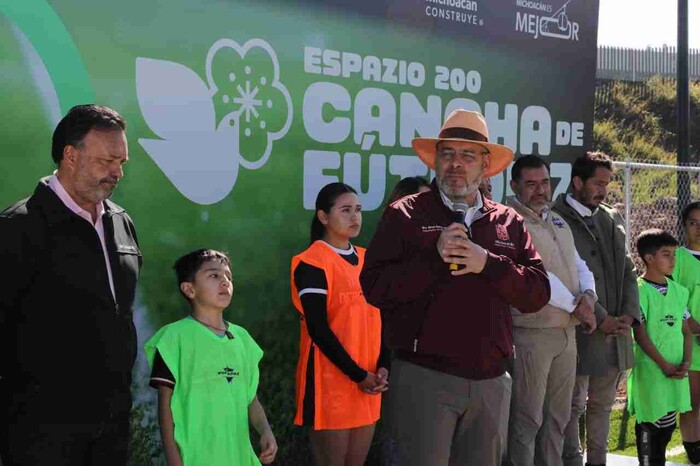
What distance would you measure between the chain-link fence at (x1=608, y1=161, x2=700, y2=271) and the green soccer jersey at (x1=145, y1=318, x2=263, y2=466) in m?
4.22

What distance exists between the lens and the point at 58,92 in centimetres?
442

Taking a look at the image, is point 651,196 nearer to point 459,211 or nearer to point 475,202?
point 475,202

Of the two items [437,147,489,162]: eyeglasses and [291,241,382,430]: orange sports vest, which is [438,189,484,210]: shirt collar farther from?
[291,241,382,430]: orange sports vest

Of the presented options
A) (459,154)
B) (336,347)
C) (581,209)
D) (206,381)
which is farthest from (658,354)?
(206,381)

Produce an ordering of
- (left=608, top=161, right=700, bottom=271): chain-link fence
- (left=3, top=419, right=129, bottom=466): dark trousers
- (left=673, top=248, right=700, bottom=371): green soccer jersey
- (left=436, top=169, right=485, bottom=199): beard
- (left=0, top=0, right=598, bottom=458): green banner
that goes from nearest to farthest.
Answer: (left=3, top=419, right=129, bottom=466): dark trousers < (left=436, top=169, right=485, bottom=199): beard < (left=0, top=0, right=598, bottom=458): green banner < (left=673, top=248, right=700, bottom=371): green soccer jersey < (left=608, top=161, right=700, bottom=271): chain-link fence

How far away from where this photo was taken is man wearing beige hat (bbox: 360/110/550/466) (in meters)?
4.00

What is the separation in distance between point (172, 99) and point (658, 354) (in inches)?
151

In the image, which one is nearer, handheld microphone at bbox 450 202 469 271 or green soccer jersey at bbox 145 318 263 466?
handheld microphone at bbox 450 202 469 271

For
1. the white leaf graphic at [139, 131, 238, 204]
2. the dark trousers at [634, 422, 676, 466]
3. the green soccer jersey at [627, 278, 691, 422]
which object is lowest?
the dark trousers at [634, 422, 676, 466]

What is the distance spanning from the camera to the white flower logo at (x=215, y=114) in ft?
15.9

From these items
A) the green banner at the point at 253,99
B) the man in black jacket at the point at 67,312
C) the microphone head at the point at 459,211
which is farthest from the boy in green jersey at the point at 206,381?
the microphone head at the point at 459,211

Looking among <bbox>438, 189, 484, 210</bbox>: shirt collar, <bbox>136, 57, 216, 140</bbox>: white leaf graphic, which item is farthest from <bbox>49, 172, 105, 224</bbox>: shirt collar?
<bbox>438, 189, 484, 210</bbox>: shirt collar

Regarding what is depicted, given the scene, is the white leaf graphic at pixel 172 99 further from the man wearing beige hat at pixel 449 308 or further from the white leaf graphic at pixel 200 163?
the man wearing beige hat at pixel 449 308


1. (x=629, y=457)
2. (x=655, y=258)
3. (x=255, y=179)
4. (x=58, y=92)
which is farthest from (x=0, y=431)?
(x=629, y=457)
